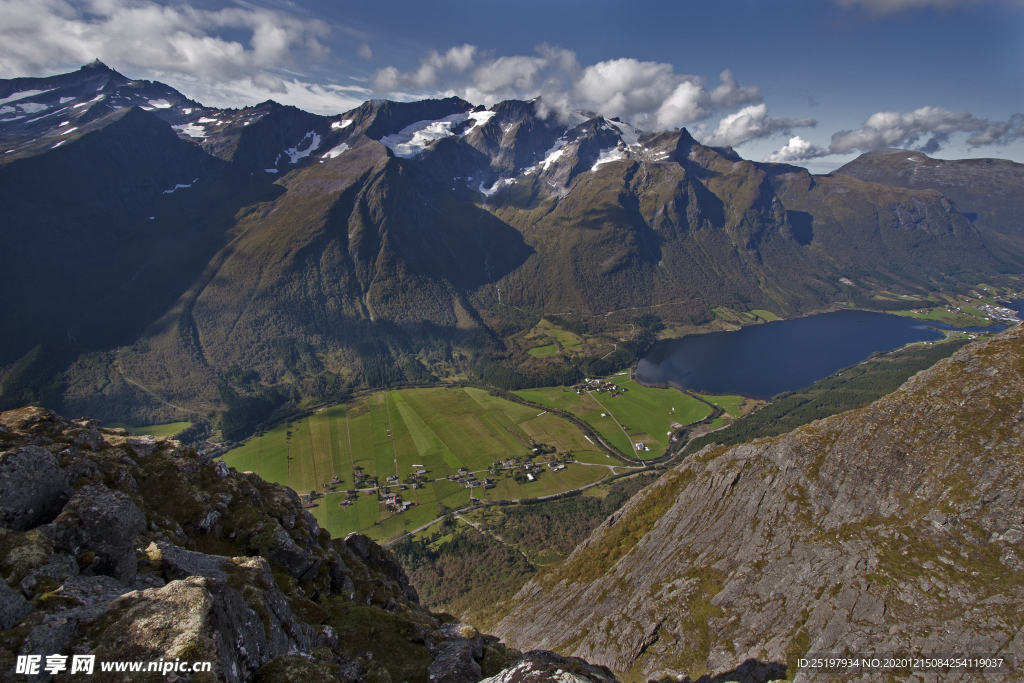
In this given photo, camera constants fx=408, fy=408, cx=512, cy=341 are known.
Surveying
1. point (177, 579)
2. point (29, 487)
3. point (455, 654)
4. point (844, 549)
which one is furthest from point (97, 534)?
point (844, 549)

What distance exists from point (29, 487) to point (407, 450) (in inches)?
4526

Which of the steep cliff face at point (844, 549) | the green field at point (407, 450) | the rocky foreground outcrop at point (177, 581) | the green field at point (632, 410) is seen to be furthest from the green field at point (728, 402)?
the rocky foreground outcrop at point (177, 581)

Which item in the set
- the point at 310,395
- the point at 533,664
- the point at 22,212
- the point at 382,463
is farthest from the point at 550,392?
the point at 22,212

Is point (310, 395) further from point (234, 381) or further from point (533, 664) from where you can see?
point (533, 664)

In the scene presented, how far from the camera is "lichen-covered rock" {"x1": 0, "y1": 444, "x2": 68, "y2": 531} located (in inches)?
673

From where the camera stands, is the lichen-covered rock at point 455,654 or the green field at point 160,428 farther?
the green field at point 160,428

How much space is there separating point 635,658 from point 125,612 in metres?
36.7

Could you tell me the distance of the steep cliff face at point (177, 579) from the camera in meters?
12.4

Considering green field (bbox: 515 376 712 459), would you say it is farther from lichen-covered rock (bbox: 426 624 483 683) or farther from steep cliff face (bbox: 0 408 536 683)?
lichen-covered rock (bbox: 426 624 483 683)

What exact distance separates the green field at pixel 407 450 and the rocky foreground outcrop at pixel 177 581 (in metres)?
71.4

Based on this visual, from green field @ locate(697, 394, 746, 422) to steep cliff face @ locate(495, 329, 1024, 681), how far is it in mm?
119793

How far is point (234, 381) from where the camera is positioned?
177875mm

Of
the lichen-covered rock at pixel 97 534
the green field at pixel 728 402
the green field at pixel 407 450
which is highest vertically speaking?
the lichen-covered rock at pixel 97 534

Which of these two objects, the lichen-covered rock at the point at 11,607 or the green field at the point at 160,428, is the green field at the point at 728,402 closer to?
the lichen-covered rock at the point at 11,607
